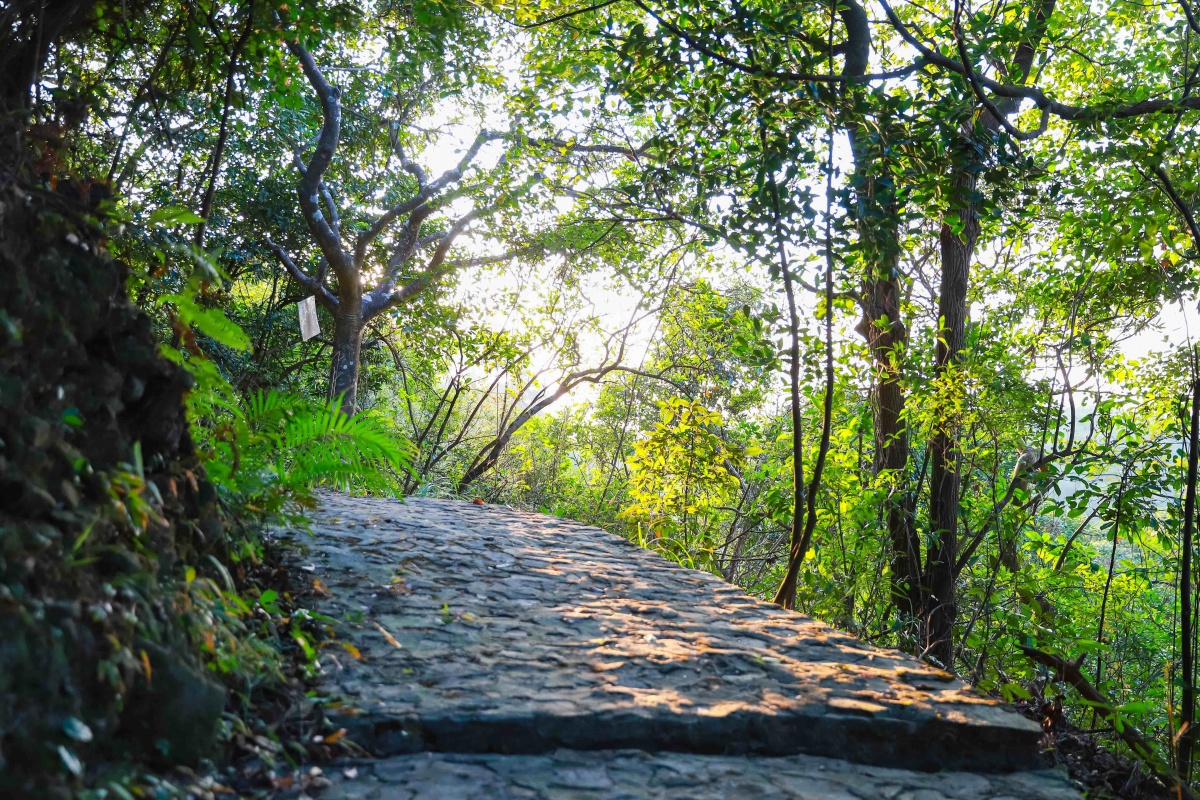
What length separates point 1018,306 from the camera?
312 inches

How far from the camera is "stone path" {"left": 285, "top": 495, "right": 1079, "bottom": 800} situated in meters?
2.21

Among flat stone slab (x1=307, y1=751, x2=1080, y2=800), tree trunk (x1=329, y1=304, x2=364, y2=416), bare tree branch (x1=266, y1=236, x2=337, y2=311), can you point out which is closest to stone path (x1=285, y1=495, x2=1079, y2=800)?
flat stone slab (x1=307, y1=751, x2=1080, y2=800)

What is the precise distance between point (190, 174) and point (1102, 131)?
10.3m

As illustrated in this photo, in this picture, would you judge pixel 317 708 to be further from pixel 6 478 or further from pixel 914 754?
pixel 914 754

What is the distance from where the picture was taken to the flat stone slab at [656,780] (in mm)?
2037

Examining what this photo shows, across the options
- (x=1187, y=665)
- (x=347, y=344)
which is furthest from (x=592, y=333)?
(x=1187, y=665)

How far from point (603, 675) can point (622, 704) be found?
10.5 inches

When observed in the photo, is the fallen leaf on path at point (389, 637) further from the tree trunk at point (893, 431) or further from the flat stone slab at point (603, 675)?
the tree trunk at point (893, 431)

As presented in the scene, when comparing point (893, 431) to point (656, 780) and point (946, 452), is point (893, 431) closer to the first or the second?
point (946, 452)

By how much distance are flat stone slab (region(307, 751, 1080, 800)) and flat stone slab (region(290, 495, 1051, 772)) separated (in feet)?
0.13

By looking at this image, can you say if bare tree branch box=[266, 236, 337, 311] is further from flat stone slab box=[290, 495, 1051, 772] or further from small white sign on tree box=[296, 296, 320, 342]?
flat stone slab box=[290, 495, 1051, 772]

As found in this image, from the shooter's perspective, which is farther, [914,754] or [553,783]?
[914,754]

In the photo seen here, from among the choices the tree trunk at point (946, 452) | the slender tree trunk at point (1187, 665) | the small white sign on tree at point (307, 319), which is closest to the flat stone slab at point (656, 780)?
the slender tree trunk at point (1187, 665)

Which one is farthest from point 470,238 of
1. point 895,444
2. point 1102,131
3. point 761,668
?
point 761,668
